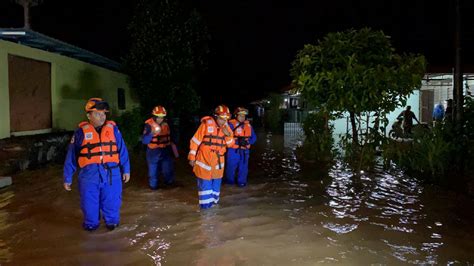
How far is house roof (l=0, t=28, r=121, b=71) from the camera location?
10085mm

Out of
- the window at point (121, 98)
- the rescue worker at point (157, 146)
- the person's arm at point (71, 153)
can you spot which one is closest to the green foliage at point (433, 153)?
the rescue worker at point (157, 146)

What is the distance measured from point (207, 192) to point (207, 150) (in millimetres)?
684

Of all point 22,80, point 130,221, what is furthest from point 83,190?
point 22,80

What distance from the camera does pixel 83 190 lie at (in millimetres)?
5895

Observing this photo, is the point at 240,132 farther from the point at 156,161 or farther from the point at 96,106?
the point at 96,106

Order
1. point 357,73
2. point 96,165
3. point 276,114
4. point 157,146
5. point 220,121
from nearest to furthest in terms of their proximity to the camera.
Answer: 1. point 96,165
2. point 220,121
3. point 157,146
4. point 357,73
5. point 276,114

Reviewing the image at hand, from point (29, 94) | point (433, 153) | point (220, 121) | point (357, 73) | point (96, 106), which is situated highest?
point (357, 73)

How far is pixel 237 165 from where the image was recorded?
9.47 meters

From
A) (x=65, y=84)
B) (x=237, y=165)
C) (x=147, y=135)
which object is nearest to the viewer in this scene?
(x=147, y=135)

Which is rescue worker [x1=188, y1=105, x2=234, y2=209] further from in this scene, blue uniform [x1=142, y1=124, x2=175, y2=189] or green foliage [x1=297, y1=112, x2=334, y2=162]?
green foliage [x1=297, y1=112, x2=334, y2=162]

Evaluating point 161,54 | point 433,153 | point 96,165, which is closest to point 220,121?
point 96,165

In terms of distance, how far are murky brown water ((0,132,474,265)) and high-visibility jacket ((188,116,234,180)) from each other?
65 cm

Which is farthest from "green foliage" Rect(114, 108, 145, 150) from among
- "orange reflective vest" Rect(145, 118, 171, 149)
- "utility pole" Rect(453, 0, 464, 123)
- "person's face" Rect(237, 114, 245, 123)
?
"utility pole" Rect(453, 0, 464, 123)

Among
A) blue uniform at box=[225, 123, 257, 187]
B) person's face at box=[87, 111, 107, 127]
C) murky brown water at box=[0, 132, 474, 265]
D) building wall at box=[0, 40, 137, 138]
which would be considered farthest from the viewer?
building wall at box=[0, 40, 137, 138]
